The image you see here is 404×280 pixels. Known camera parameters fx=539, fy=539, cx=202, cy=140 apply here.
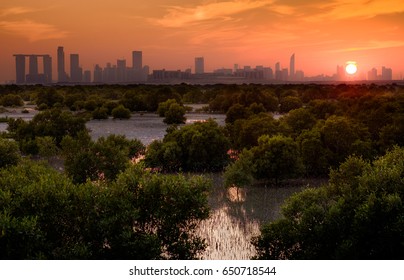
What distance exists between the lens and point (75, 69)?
2531 cm

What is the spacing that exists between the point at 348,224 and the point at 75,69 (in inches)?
554

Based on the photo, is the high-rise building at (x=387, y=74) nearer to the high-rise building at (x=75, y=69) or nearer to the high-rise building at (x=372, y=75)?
the high-rise building at (x=372, y=75)

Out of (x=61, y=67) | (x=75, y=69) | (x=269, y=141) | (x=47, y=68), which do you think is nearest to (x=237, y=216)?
(x=269, y=141)

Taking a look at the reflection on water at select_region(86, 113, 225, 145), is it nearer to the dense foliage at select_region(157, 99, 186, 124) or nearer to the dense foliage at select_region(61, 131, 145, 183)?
the dense foliage at select_region(157, 99, 186, 124)

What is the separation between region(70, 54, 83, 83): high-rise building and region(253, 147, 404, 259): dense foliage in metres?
11.2

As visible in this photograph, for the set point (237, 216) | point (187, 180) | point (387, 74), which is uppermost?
point (387, 74)

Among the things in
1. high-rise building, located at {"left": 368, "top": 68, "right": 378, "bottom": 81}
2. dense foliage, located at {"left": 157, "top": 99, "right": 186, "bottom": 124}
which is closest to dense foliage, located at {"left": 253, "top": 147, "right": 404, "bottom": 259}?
high-rise building, located at {"left": 368, "top": 68, "right": 378, "bottom": 81}

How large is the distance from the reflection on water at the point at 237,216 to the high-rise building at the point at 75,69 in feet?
31.9

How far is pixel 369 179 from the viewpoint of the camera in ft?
71.3

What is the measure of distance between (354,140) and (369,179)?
24.9m

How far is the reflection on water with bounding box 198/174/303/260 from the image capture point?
26406 millimetres

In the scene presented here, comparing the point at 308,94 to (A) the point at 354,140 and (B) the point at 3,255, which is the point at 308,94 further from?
(B) the point at 3,255

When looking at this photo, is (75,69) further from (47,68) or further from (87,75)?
(47,68)
